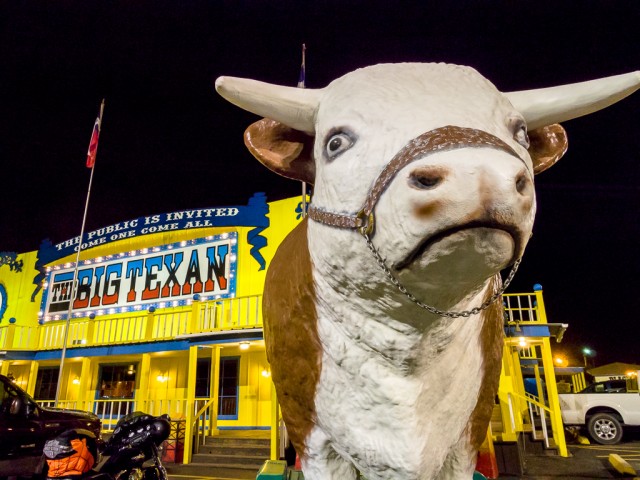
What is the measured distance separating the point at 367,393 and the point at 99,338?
13654 mm

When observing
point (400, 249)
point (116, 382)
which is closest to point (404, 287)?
point (400, 249)

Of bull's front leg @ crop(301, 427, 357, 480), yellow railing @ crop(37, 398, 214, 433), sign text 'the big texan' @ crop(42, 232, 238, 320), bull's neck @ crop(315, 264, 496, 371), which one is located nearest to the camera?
bull's neck @ crop(315, 264, 496, 371)

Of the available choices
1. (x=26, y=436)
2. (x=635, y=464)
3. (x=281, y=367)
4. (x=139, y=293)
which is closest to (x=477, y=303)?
(x=281, y=367)

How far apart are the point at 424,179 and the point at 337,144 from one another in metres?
→ 0.45

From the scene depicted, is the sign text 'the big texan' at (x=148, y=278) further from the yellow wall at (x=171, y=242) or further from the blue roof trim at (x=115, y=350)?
the blue roof trim at (x=115, y=350)

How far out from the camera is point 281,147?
175cm

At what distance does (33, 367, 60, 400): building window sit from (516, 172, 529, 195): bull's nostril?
17.4 metres

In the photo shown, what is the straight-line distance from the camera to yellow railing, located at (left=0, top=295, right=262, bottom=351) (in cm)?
1081

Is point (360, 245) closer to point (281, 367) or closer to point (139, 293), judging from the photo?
point (281, 367)

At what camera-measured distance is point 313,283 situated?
1593mm

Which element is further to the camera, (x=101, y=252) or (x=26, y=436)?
(x=101, y=252)

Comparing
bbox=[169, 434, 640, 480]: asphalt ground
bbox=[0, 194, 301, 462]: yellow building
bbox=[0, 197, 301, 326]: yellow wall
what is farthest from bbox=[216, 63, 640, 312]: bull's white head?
bbox=[0, 197, 301, 326]: yellow wall

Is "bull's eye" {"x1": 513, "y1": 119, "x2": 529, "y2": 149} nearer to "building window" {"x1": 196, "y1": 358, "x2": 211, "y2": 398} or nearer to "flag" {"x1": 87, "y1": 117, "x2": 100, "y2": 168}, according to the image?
"building window" {"x1": 196, "y1": 358, "x2": 211, "y2": 398}

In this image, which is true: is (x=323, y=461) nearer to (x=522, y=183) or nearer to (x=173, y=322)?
(x=522, y=183)
